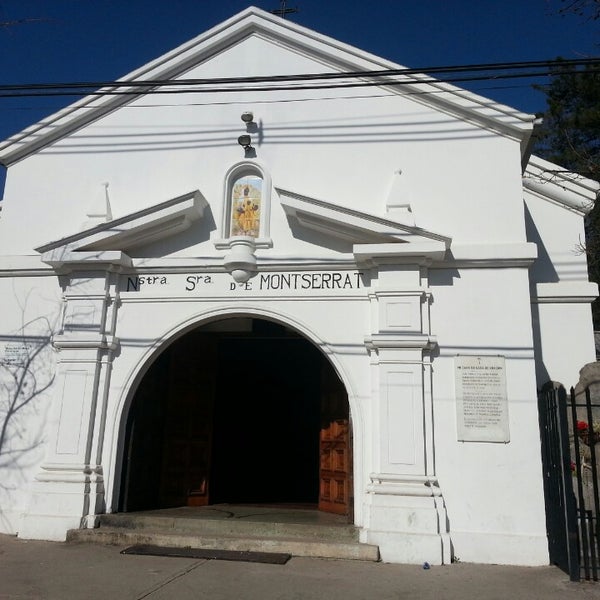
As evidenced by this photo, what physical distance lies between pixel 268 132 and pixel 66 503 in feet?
19.9

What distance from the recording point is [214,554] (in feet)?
24.0

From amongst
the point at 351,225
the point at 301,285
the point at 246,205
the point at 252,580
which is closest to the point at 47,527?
the point at 252,580

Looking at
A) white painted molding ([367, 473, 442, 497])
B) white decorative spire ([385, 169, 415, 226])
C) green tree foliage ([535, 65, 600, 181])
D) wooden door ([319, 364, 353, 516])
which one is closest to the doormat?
white painted molding ([367, 473, 442, 497])

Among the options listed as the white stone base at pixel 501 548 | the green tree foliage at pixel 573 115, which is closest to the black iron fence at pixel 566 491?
the white stone base at pixel 501 548

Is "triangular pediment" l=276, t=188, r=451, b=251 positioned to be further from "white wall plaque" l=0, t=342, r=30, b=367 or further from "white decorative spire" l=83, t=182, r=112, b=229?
"white wall plaque" l=0, t=342, r=30, b=367

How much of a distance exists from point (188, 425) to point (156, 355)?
1.85 m

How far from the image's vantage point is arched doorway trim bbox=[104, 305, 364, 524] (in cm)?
820

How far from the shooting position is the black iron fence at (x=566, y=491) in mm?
6469

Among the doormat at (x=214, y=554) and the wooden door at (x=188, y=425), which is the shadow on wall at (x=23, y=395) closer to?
the wooden door at (x=188, y=425)

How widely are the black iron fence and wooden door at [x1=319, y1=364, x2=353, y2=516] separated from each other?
2.74 metres

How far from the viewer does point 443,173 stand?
884 centimetres

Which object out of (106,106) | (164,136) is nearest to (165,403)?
(164,136)

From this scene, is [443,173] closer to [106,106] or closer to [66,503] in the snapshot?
[106,106]

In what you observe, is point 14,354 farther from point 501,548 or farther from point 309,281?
point 501,548
